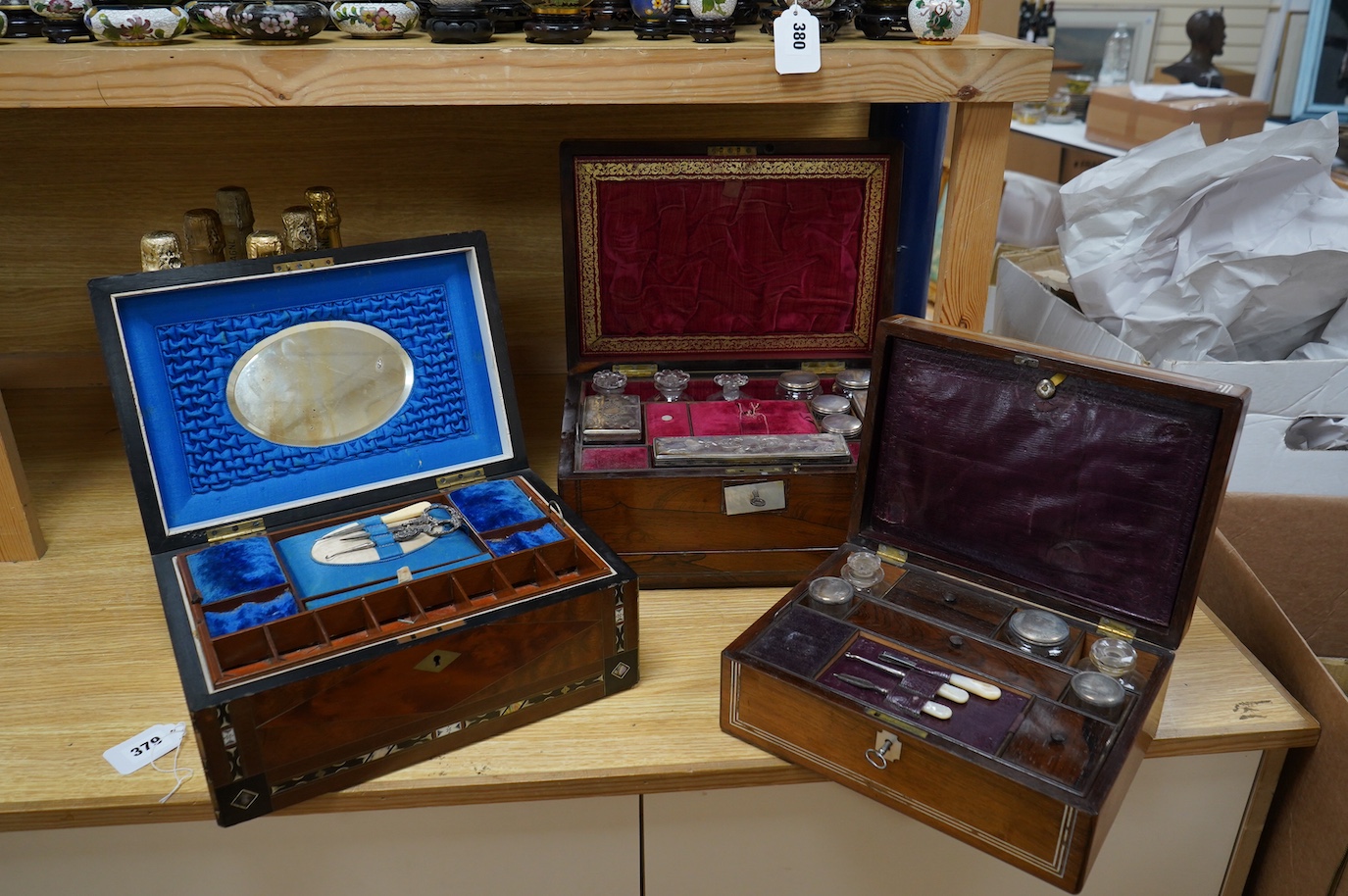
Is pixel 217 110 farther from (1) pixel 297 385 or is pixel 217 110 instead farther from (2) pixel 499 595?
(2) pixel 499 595

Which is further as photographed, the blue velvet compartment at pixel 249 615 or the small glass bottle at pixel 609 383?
the small glass bottle at pixel 609 383

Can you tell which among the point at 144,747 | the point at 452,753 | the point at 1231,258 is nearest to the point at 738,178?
the point at 1231,258

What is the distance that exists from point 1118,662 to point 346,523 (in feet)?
2.89

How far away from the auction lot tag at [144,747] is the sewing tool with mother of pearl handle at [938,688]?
72 centimetres

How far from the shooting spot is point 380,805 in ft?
3.32

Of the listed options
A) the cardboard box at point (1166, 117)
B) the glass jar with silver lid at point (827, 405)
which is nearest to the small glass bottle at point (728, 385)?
the glass jar with silver lid at point (827, 405)

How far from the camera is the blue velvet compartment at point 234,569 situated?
107cm

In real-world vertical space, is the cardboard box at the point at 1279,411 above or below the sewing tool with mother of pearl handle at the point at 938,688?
above

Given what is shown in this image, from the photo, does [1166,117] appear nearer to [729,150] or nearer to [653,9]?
[729,150]

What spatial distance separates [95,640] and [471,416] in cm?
52

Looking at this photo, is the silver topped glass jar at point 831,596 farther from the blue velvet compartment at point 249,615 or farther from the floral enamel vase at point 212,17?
the floral enamel vase at point 212,17

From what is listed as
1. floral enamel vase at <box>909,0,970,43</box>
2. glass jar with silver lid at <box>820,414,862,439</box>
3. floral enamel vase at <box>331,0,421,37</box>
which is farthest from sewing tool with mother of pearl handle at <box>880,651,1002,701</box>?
floral enamel vase at <box>331,0,421,37</box>

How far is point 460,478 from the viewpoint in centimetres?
127

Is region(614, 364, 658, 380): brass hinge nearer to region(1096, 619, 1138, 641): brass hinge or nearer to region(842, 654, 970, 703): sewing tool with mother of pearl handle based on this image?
region(842, 654, 970, 703): sewing tool with mother of pearl handle
